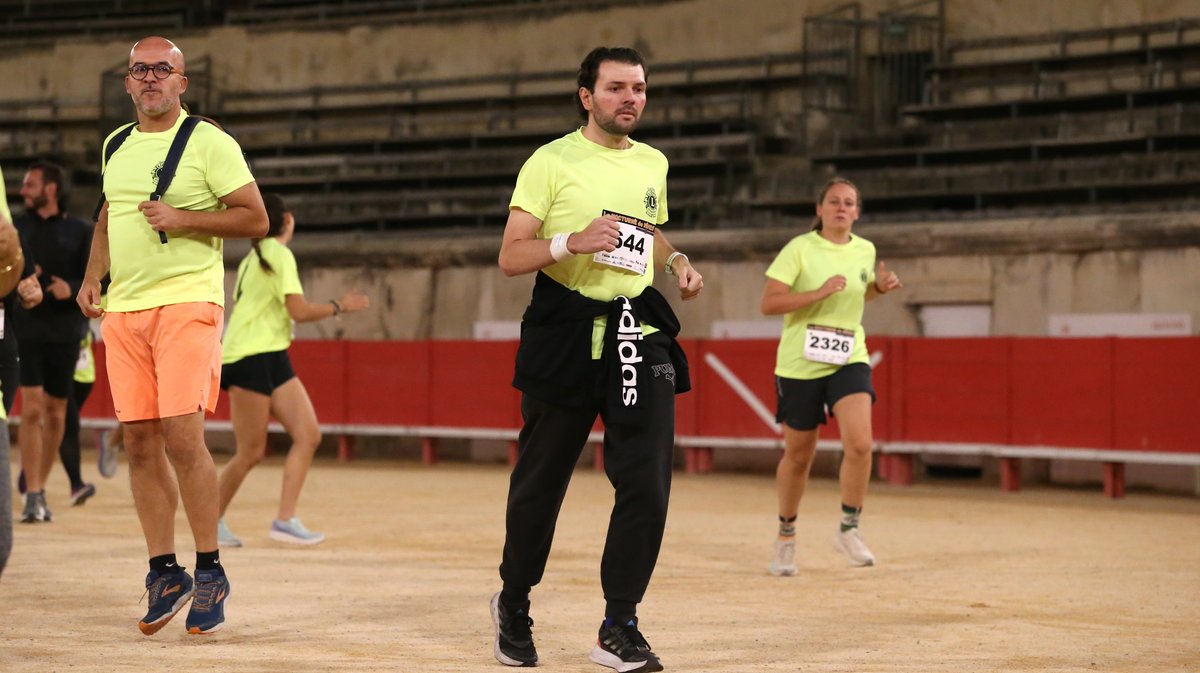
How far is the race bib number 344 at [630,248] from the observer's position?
551 cm

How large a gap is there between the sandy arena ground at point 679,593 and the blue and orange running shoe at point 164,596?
3.4 inches

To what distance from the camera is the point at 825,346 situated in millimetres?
8641

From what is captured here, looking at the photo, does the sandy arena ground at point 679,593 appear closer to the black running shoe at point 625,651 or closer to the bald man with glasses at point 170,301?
the black running shoe at point 625,651

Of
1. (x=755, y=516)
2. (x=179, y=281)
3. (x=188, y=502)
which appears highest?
(x=179, y=281)

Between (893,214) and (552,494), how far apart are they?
41.0 ft

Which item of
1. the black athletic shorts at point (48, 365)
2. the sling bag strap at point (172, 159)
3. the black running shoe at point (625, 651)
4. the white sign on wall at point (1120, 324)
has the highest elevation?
Result: the sling bag strap at point (172, 159)

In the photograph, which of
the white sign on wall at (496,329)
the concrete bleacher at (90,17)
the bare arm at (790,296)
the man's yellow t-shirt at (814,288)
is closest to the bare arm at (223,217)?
the bare arm at (790,296)

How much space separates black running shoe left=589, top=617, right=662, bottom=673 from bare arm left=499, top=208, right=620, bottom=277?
3.97ft

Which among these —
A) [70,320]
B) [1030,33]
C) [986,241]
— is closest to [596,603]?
[70,320]

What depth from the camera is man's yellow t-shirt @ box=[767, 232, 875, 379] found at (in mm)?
8664

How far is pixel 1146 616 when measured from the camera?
7.18m

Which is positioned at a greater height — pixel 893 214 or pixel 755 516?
pixel 893 214

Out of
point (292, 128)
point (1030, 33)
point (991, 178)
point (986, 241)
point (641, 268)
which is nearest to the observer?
point (641, 268)

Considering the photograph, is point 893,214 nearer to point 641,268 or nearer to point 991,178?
point 991,178
